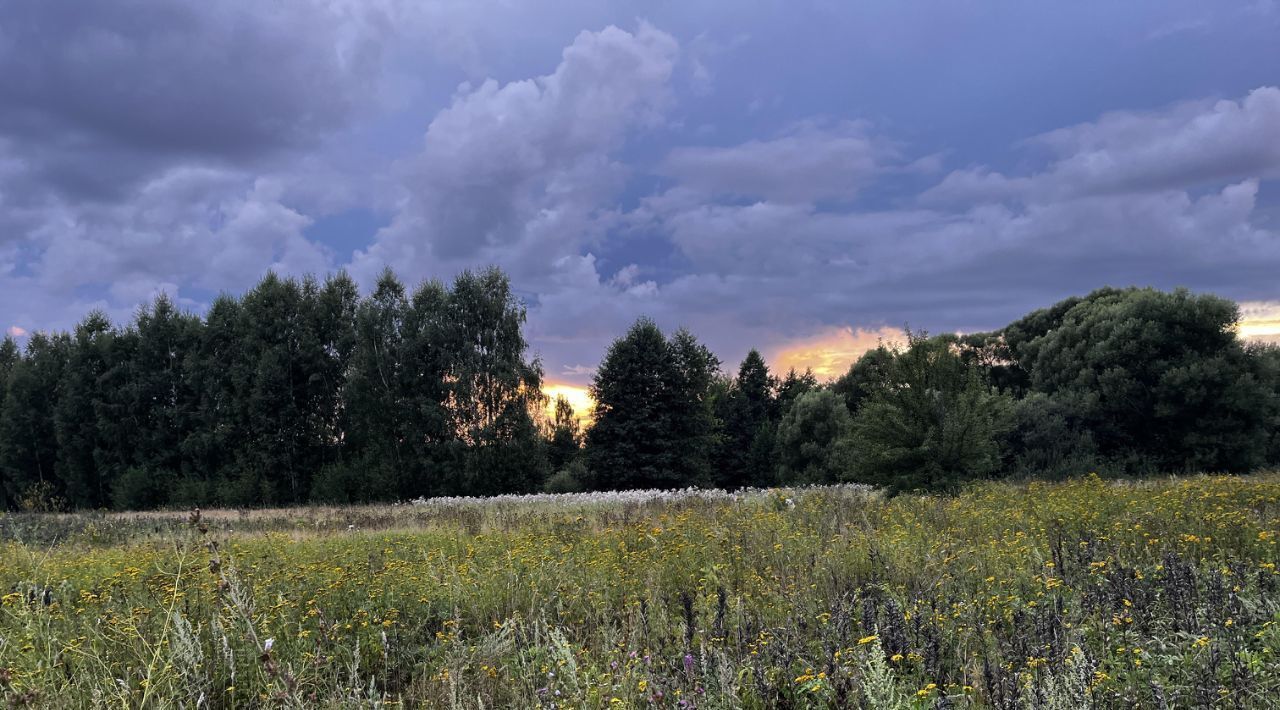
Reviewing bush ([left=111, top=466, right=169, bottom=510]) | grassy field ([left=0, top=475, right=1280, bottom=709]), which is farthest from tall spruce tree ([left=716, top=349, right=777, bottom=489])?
grassy field ([left=0, top=475, right=1280, bottom=709])

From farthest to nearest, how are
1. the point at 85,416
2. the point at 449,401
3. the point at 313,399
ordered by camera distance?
the point at 85,416 → the point at 313,399 → the point at 449,401

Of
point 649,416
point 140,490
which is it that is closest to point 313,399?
point 140,490

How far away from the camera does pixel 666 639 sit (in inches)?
173

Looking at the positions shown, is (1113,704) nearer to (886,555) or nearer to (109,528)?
(886,555)

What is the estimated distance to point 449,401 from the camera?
3203 cm

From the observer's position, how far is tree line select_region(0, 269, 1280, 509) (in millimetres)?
29469

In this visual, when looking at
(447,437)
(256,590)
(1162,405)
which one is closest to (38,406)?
(447,437)

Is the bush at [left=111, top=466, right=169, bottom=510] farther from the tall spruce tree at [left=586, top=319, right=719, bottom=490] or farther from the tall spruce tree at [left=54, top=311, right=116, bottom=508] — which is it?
the tall spruce tree at [left=586, top=319, right=719, bottom=490]

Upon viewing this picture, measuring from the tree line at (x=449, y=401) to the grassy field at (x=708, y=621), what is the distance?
868 inches

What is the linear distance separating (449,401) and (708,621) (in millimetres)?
28651

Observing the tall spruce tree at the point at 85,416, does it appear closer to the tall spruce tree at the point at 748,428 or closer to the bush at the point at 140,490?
the bush at the point at 140,490

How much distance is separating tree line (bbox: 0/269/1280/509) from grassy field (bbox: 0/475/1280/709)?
22.1 meters

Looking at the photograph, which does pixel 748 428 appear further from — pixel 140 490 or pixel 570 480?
pixel 140 490

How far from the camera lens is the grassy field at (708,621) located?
11.2 ft
